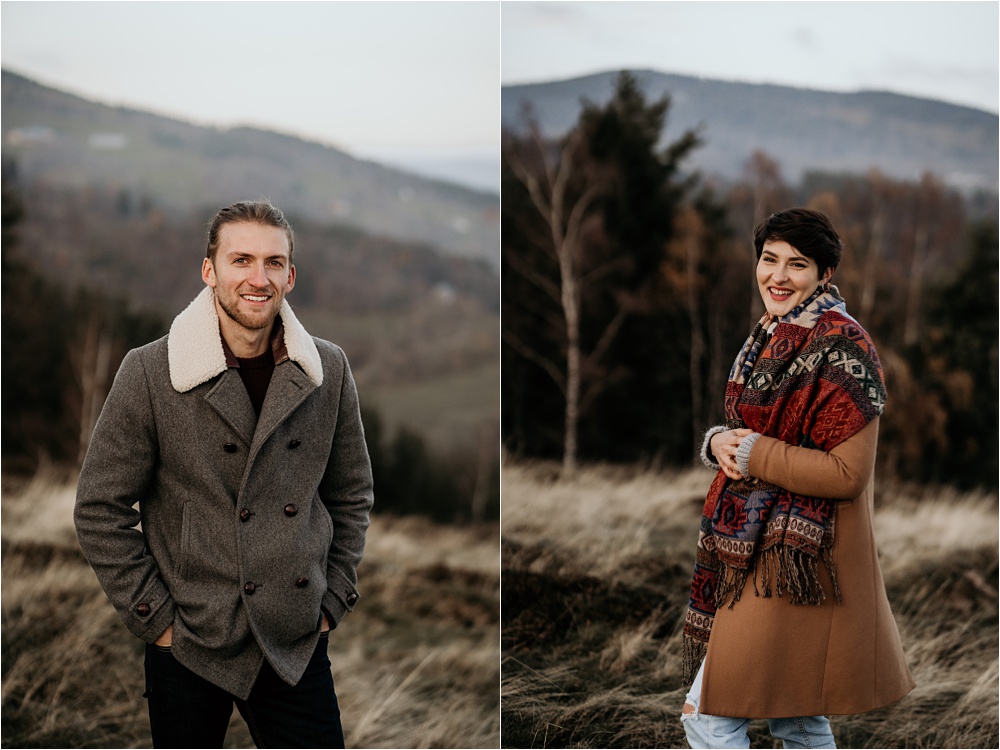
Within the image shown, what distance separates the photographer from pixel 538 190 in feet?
16.1

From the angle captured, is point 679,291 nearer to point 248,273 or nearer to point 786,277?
point 786,277

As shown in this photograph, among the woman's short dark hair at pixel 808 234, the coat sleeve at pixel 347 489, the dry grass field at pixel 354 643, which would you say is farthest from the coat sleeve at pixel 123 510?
the dry grass field at pixel 354 643

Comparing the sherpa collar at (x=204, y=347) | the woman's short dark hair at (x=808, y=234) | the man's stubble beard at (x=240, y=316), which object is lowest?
the sherpa collar at (x=204, y=347)

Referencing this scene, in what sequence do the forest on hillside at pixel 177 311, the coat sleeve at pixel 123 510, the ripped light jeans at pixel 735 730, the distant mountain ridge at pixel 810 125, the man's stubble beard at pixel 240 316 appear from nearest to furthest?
the coat sleeve at pixel 123 510 → the man's stubble beard at pixel 240 316 → the ripped light jeans at pixel 735 730 → the distant mountain ridge at pixel 810 125 → the forest on hillside at pixel 177 311

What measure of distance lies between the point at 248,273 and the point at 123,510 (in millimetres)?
547

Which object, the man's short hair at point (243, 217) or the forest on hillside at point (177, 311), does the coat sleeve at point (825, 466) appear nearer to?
the man's short hair at point (243, 217)

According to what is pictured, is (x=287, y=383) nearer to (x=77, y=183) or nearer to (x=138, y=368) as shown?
(x=138, y=368)

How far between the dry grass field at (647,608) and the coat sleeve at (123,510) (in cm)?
204

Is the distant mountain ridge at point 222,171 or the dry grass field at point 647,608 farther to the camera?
the distant mountain ridge at point 222,171

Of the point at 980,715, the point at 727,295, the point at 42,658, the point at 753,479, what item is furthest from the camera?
the point at 727,295

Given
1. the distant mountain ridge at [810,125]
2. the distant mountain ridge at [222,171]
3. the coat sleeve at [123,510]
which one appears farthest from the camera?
the distant mountain ridge at [222,171]

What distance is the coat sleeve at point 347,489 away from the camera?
224 cm

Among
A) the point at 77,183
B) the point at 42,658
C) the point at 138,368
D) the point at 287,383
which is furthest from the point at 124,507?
the point at 77,183

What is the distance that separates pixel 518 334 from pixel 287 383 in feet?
9.61
